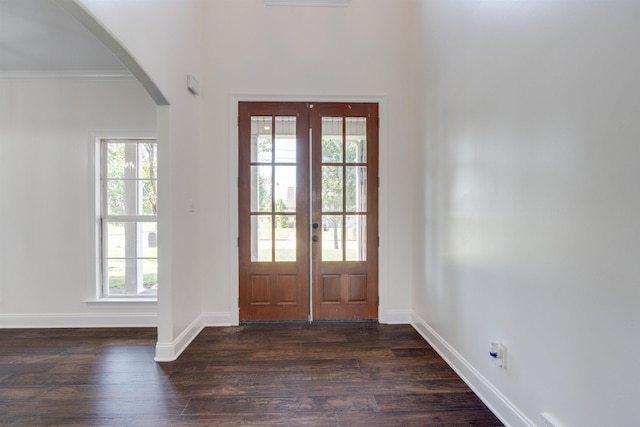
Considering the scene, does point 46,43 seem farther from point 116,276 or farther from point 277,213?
point 277,213

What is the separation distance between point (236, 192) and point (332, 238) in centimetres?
115

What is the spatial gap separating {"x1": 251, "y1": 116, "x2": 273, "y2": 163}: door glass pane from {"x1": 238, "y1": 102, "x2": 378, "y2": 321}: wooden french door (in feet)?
0.03

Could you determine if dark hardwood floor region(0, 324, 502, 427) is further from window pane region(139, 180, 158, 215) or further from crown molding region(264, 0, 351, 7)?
crown molding region(264, 0, 351, 7)

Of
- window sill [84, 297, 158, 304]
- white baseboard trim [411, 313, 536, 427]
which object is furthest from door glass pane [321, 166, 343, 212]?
window sill [84, 297, 158, 304]

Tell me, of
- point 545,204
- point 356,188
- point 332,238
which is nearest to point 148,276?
point 332,238

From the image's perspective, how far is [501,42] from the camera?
5.62 ft

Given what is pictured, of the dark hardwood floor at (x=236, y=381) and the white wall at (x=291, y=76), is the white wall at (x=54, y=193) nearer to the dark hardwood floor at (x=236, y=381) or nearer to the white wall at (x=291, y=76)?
the dark hardwood floor at (x=236, y=381)

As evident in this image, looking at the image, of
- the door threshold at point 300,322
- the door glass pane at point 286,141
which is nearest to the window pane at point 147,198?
the door glass pane at point 286,141

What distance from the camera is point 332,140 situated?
317 cm

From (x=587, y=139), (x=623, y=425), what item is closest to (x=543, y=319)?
(x=623, y=425)

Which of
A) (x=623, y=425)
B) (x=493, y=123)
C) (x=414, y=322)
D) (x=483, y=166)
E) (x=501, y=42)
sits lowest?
(x=414, y=322)

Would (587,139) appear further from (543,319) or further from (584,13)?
(543,319)

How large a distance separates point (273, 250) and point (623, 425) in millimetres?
2676

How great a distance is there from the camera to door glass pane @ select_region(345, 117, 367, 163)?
3.17 m
